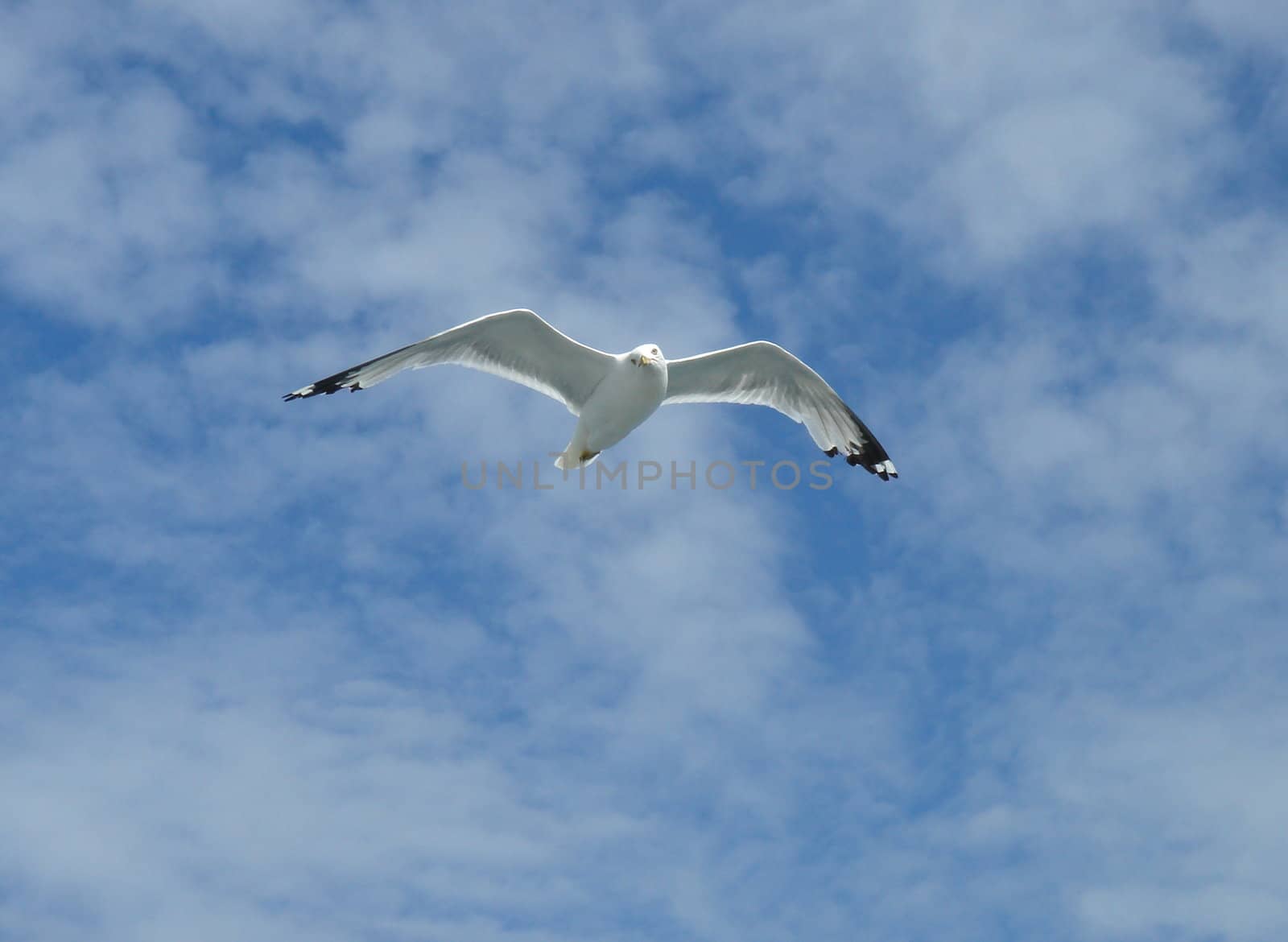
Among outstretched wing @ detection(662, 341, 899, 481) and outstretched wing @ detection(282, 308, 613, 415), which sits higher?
outstretched wing @ detection(662, 341, 899, 481)

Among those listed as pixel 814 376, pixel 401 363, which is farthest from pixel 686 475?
pixel 401 363

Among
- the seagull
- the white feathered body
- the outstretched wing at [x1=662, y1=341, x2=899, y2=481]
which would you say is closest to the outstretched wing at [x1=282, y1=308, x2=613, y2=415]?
the seagull

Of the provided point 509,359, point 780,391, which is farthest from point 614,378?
point 780,391

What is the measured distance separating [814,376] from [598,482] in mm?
3131

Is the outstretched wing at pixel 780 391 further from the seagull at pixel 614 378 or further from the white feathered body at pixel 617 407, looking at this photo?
the white feathered body at pixel 617 407

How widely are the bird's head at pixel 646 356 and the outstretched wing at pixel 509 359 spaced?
370 millimetres

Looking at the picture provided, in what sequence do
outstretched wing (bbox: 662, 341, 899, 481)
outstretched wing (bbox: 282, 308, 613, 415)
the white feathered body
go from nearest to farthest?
outstretched wing (bbox: 282, 308, 613, 415), the white feathered body, outstretched wing (bbox: 662, 341, 899, 481)

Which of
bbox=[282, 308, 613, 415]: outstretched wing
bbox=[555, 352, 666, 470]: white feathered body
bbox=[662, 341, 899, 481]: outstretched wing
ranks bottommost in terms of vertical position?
bbox=[555, 352, 666, 470]: white feathered body

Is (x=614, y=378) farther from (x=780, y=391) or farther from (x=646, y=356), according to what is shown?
(x=780, y=391)

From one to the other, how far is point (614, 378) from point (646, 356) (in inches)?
21.7

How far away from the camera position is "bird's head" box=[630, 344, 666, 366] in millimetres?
14555

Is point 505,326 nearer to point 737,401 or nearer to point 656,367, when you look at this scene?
point 656,367

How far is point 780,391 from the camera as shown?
53.6 feet

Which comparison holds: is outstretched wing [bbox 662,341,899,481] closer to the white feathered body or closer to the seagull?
the seagull
